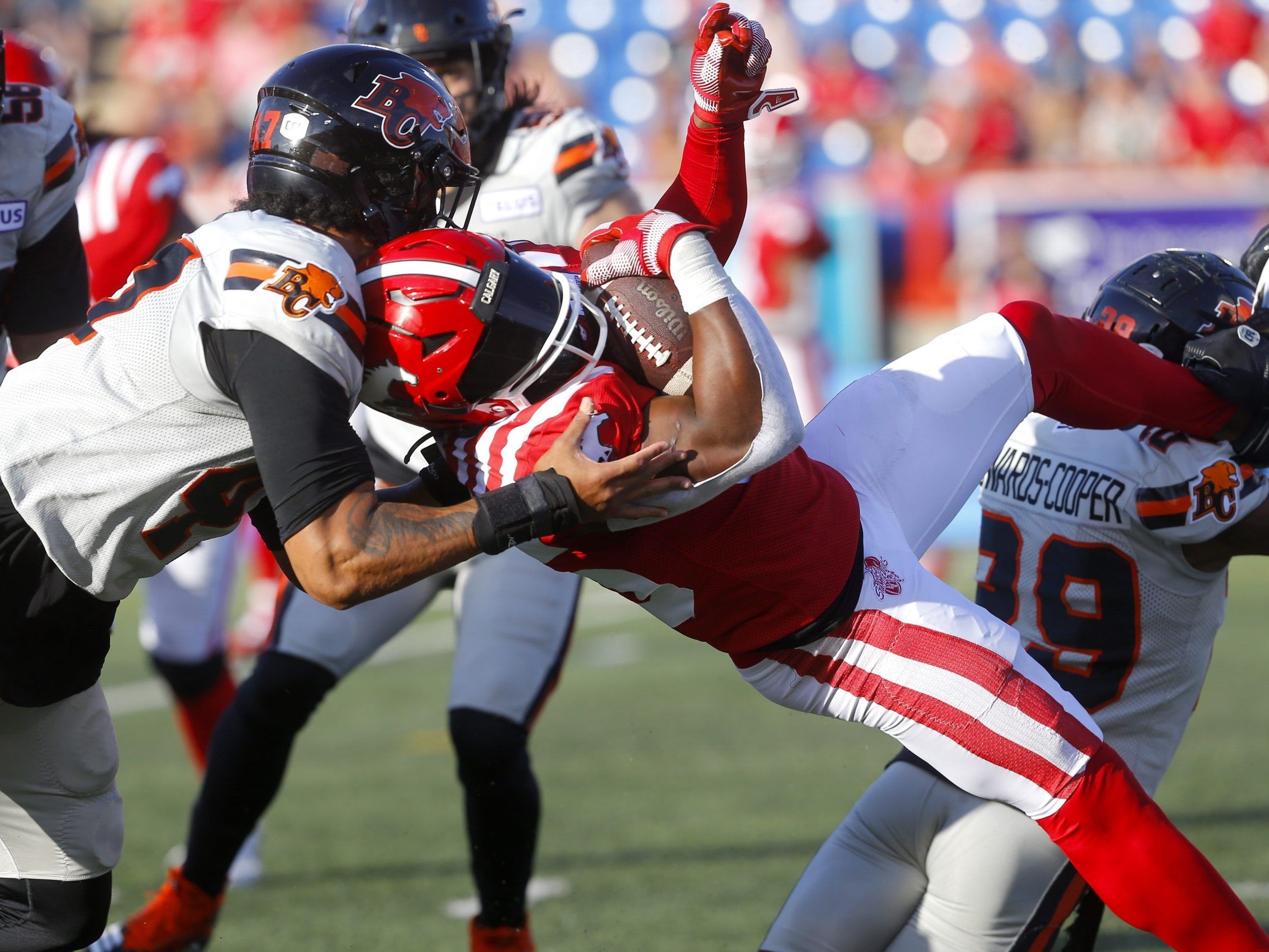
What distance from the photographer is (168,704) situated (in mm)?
6344

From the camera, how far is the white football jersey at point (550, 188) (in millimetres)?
3729

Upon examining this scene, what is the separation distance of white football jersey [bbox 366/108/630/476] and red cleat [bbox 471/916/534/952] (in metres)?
1.29

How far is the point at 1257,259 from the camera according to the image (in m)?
3.16

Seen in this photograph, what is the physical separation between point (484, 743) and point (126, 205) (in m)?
2.09

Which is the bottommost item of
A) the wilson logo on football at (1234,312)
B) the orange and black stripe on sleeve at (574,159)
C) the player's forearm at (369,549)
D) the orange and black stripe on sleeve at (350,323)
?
the player's forearm at (369,549)

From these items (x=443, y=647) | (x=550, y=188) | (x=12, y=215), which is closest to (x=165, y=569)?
(x=12, y=215)

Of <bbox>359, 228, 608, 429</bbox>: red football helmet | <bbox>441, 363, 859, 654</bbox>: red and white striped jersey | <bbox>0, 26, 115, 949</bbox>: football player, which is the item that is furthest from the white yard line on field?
<bbox>359, 228, 608, 429</bbox>: red football helmet

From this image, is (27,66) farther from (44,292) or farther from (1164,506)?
(1164,506)

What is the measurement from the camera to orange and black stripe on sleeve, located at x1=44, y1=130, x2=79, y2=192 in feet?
10.3

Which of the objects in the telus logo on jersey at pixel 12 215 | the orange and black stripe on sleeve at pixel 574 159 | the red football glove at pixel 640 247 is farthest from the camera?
the orange and black stripe on sleeve at pixel 574 159

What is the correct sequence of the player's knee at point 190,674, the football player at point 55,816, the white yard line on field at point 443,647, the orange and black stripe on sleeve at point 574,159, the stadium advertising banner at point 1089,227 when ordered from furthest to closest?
the stadium advertising banner at point 1089,227 → the white yard line on field at point 443,647 → the player's knee at point 190,674 → the orange and black stripe on sleeve at point 574,159 → the football player at point 55,816

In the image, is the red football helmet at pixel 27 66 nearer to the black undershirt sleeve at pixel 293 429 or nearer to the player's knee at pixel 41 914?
the black undershirt sleeve at pixel 293 429

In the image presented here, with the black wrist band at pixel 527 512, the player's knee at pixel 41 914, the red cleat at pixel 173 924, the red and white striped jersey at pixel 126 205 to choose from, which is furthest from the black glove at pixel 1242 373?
the red and white striped jersey at pixel 126 205

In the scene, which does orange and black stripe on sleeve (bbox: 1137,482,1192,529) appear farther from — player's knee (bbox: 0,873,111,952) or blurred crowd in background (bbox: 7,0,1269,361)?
blurred crowd in background (bbox: 7,0,1269,361)
